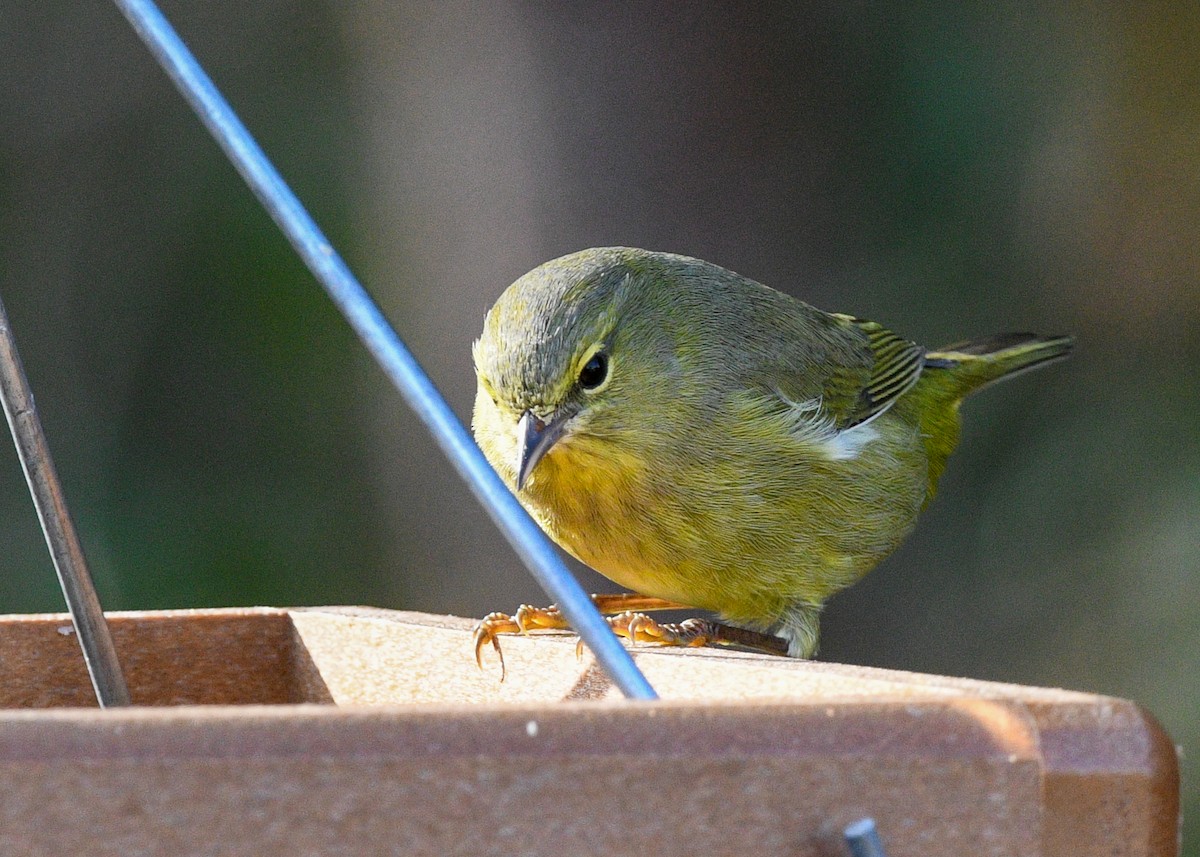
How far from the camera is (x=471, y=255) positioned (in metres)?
6.75

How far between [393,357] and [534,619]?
1307mm

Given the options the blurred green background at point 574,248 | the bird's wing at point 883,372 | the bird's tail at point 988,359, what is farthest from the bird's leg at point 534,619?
the blurred green background at point 574,248

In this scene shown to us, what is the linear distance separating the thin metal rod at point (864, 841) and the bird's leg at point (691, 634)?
1.61m

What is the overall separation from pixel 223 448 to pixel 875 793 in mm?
6079

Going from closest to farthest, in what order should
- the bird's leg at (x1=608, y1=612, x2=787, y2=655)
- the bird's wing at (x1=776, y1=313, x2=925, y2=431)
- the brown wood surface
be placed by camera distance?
the brown wood surface → the bird's leg at (x1=608, y1=612, x2=787, y2=655) → the bird's wing at (x1=776, y1=313, x2=925, y2=431)

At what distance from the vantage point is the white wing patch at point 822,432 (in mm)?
3795

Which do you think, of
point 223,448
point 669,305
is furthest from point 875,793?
point 223,448

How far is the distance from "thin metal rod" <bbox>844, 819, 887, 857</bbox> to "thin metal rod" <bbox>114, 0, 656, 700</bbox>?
0.37 metres

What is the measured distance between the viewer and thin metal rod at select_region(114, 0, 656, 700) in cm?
182

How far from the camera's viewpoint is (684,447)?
3.48m

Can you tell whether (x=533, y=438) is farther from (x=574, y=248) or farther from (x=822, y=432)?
(x=574, y=248)

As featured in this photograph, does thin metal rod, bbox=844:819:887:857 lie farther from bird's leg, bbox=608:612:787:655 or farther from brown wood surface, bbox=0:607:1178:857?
bird's leg, bbox=608:612:787:655

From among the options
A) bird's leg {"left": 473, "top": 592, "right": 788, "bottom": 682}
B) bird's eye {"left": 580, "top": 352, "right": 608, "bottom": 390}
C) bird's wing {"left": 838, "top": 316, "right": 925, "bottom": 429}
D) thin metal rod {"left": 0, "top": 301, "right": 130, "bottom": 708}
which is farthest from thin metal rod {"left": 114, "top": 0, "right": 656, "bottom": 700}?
bird's wing {"left": 838, "top": 316, "right": 925, "bottom": 429}

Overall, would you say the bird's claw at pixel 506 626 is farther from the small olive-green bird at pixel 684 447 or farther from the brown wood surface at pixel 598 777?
the brown wood surface at pixel 598 777
